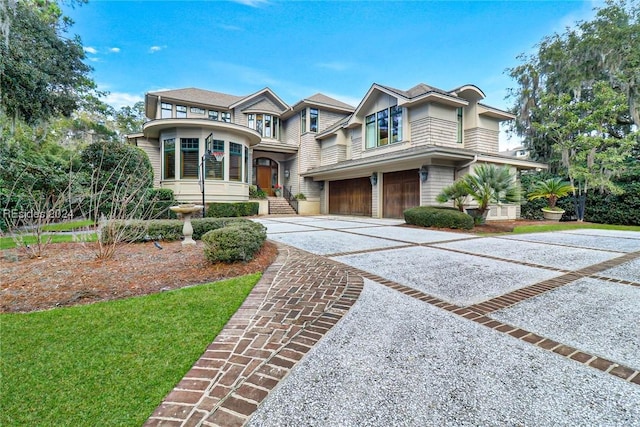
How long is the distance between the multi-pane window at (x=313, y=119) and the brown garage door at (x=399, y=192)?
7222 mm

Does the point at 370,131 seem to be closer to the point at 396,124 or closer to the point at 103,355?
the point at 396,124

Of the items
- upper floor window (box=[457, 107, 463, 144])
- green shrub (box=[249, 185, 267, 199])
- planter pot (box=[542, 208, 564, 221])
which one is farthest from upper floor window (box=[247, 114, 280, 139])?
planter pot (box=[542, 208, 564, 221])

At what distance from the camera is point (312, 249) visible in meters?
6.62

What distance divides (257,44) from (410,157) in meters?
9.58

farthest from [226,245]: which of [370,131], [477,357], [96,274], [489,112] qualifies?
[489,112]

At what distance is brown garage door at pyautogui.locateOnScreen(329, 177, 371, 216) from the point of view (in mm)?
17411

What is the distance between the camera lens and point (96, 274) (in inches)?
169

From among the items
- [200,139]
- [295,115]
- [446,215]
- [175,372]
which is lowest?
[175,372]

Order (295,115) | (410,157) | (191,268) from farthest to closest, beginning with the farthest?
(295,115), (410,157), (191,268)

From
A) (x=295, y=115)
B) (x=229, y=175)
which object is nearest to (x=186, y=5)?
(x=229, y=175)

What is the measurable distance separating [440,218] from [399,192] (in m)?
4.79

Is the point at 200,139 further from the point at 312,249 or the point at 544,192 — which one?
the point at 544,192

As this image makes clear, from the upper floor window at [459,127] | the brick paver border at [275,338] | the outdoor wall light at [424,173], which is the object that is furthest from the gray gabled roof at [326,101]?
the brick paver border at [275,338]

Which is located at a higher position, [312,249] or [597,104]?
[597,104]
